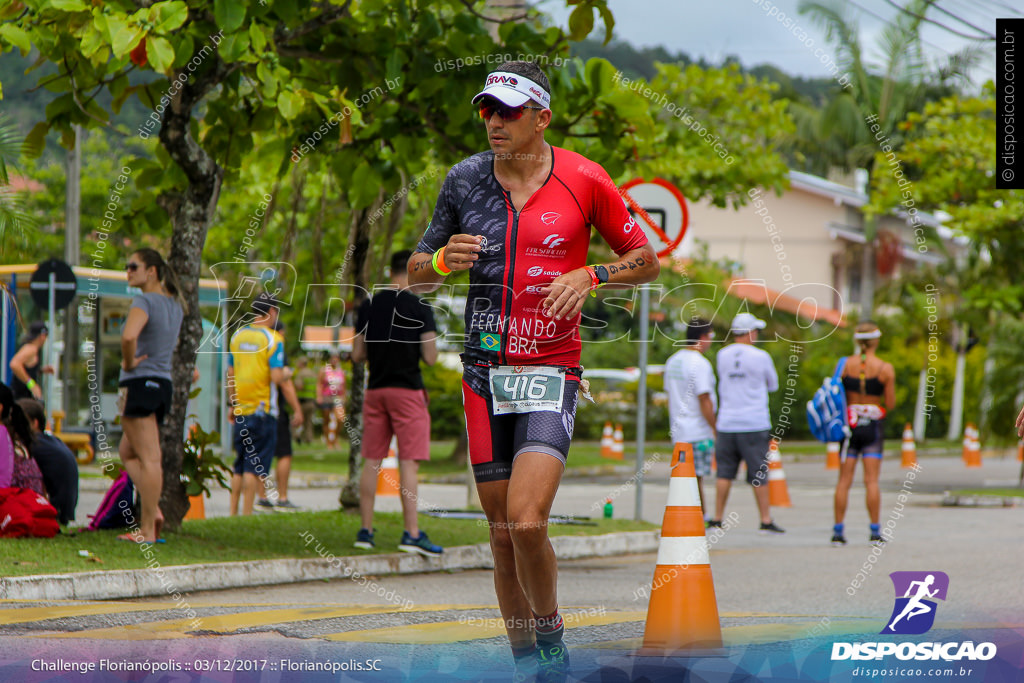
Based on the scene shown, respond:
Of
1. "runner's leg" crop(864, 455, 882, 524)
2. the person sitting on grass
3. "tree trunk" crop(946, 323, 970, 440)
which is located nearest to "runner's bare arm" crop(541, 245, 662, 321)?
the person sitting on grass

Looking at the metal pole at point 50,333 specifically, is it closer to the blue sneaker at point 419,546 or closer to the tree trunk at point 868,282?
the blue sneaker at point 419,546

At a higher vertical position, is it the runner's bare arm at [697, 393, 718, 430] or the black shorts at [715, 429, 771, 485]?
the runner's bare arm at [697, 393, 718, 430]

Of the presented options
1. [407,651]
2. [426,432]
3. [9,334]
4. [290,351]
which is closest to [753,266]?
[290,351]

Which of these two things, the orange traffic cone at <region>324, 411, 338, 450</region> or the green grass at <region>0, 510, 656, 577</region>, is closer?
the green grass at <region>0, 510, 656, 577</region>

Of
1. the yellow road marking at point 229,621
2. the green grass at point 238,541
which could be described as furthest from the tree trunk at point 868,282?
the yellow road marking at point 229,621

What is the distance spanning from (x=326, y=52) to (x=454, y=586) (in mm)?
3588

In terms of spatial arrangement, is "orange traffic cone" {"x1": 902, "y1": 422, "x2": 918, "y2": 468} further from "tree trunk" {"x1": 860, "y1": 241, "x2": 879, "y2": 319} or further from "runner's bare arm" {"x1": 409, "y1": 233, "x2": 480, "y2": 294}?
"runner's bare arm" {"x1": 409, "y1": 233, "x2": 480, "y2": 294}

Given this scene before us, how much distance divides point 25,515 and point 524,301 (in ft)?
15.9

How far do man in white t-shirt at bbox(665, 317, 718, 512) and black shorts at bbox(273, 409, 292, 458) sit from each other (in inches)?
148

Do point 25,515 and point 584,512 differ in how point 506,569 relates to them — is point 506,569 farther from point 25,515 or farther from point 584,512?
point 584,512

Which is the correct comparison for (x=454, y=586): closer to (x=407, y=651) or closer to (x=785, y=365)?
(x=407, y=651)

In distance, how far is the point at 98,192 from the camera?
1288 inches

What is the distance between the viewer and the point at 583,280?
416 cm

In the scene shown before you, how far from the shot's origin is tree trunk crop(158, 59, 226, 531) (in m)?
8.20
